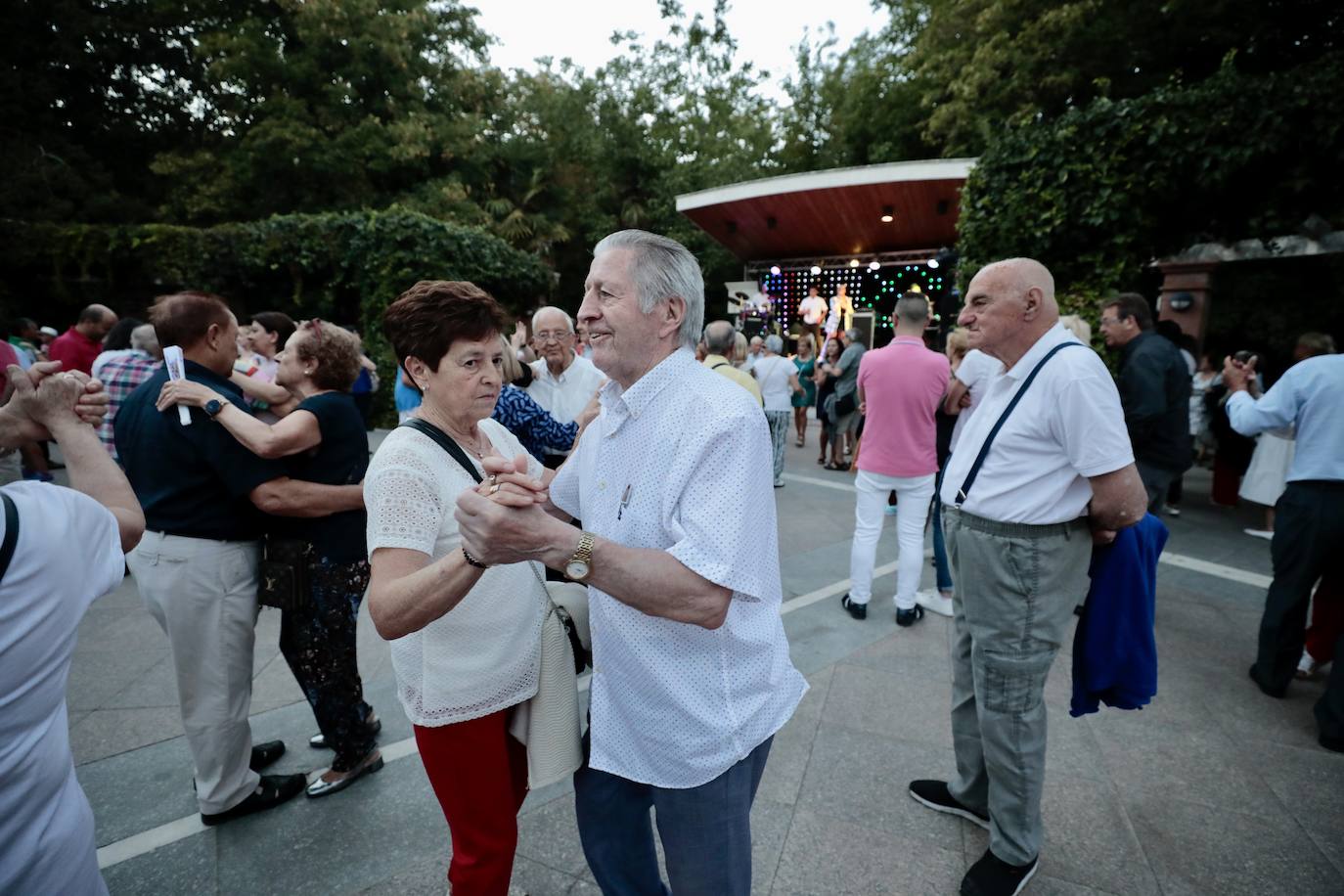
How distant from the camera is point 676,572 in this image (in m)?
1.18

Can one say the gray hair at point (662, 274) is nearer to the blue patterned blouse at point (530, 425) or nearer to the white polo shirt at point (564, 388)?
the blue patterned blouse at point (530, 425)

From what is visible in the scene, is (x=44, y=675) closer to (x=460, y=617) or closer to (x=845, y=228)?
(x=460, y=617)

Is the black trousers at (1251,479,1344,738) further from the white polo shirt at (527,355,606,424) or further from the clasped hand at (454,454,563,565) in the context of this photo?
the clasped hand at (454,454,563,565)

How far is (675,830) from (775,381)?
7.11 meters

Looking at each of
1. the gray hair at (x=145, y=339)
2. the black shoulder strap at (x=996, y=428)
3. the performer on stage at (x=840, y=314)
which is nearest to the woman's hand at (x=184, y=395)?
the black shoulder strap at (x=996, y=428)

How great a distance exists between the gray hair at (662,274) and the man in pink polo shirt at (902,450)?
10.2 feet

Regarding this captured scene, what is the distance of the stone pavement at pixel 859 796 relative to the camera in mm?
2223

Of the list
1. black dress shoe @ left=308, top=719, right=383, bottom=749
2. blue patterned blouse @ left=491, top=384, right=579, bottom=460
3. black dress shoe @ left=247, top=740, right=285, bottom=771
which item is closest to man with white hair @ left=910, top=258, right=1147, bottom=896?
blue patterned blouse @ left=491, top=384, right=579, bottom=460

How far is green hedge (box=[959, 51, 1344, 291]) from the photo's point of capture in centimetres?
591

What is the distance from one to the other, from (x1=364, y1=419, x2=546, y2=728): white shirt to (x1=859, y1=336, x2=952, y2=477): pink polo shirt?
3167mm

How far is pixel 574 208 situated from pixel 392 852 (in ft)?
83.7

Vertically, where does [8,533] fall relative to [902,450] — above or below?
above

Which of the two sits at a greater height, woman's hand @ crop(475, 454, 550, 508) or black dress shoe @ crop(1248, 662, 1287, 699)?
woman's hand @ crop(475, 454, 550, 508)

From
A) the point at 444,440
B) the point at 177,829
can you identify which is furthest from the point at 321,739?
the point at 444,440
